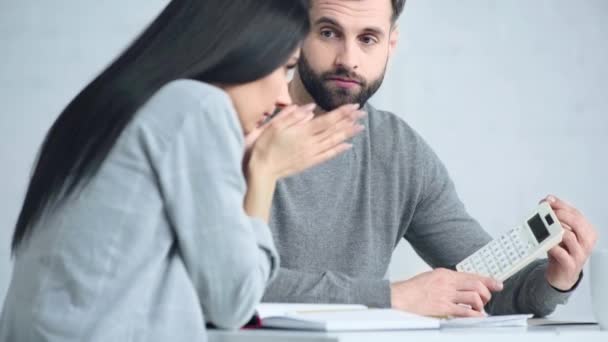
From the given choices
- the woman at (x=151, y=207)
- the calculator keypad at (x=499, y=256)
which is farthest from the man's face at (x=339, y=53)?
the woman at (x=151, y=207)

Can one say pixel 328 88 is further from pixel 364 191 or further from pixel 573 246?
pixel 573 246

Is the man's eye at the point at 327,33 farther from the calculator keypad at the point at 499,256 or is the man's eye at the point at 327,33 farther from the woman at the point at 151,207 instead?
the woman at the point at 151,207

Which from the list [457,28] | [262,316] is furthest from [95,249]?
[457,28]

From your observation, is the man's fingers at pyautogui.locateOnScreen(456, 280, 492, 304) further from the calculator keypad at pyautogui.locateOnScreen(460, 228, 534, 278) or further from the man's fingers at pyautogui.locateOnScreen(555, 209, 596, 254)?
the man's fingers at pyautogui.locateOnScreen(555, 209, 596, 254)

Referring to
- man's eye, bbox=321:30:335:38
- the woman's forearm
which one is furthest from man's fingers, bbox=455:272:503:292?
man's eye, bbox=321:30:335:38

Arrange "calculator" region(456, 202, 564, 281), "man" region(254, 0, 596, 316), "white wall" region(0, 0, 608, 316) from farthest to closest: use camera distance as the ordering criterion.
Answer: "white wall" region(0, 0, 608, 316) < "man" region(254, 0, 596, 316) < "calculator" region(456, 202, 564, 281)

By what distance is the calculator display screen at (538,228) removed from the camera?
1.34 m

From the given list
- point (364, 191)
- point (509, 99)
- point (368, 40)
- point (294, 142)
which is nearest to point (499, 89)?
point (509, 99)

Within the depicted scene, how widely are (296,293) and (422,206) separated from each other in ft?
1.74

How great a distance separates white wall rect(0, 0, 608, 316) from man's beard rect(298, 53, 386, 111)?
25.4 inches

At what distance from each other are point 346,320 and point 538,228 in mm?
541

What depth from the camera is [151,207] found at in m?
0.91

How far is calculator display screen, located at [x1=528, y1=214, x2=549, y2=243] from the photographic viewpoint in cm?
134

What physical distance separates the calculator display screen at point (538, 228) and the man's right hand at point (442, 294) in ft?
0.42
